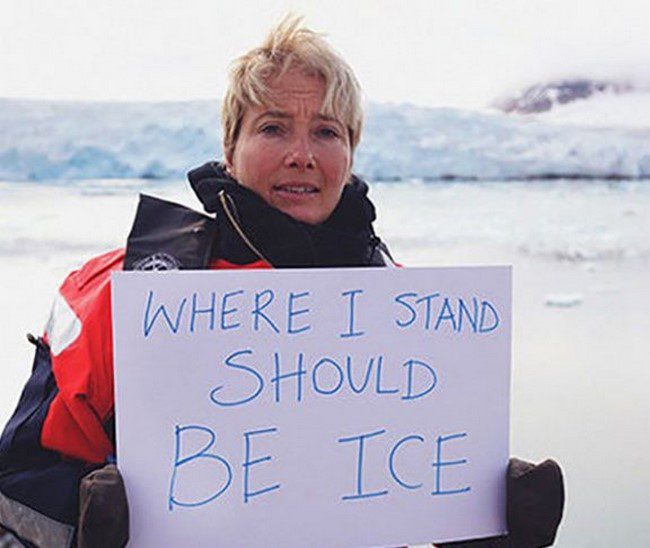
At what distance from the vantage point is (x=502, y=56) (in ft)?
5.69

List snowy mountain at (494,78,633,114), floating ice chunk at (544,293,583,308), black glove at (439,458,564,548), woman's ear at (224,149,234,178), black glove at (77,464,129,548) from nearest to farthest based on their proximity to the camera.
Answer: black glove at (77,464,129,548) < black glove at (439,458,564,548) < woman's ear at (224,149,234,178) < snowy mountain at (494,78,633,114) < floating ice chunk at (544,293,583,308)

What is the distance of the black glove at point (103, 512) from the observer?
2.06 feet

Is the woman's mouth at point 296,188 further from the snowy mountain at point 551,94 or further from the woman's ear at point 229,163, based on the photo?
the snowy mountain at point 551,94

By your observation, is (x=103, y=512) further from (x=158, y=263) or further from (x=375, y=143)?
(x=375, y=143)

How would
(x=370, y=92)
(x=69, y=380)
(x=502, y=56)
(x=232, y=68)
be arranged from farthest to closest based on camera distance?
(x=502, y=56), (x=370, y=92), (x=232, y=68), (x=69, y=380)

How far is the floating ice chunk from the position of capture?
1890mm

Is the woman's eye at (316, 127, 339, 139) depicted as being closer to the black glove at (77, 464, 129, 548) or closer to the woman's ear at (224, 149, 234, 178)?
the woman's ear at (224, 149, 234, 178)

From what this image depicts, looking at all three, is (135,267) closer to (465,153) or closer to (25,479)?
(25,479)

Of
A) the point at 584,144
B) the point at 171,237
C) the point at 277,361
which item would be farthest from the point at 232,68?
the point at 584,144

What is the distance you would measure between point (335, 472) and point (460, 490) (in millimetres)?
122

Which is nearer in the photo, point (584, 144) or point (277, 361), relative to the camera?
point (277, 361)

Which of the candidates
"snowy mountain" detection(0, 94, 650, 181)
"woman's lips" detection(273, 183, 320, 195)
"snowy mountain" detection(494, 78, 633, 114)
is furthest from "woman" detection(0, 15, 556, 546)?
"snowy mountain" detection(494, 78, 633, 114)

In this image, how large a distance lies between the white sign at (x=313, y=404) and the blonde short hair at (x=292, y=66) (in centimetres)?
19

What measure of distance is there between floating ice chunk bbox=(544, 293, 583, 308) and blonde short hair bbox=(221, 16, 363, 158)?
47.1 inches
